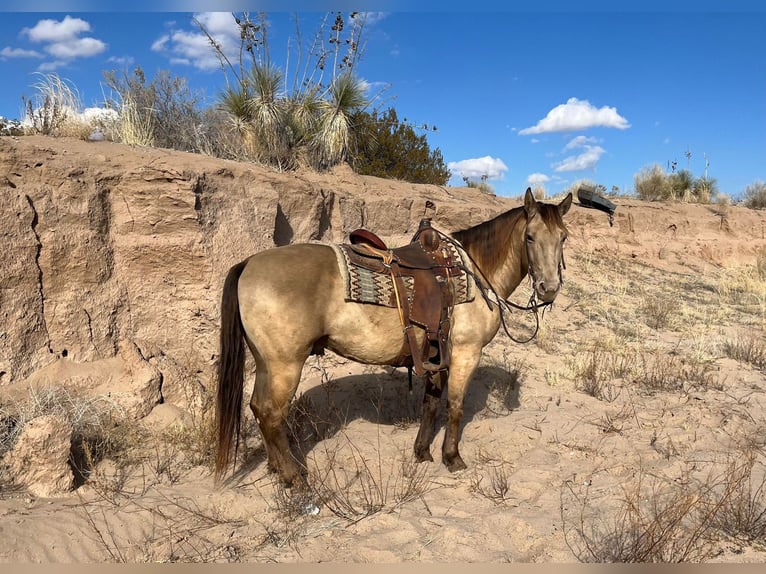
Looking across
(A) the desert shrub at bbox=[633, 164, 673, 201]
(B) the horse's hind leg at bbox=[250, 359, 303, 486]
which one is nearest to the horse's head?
(B) the horse's hind leg at bbox=[250, 359, 303, 486]

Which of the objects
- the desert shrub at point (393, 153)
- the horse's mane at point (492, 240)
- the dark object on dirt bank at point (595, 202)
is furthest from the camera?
the dark object on dirt bank at point (595, 202)

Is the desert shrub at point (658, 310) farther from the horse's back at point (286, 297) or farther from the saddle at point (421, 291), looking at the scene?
the horse's back at point (286, 297)

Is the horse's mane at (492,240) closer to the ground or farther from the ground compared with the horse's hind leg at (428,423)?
farther from the ground

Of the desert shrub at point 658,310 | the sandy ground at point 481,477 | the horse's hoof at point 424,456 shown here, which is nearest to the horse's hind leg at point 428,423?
the horse's hoof at point 424,456

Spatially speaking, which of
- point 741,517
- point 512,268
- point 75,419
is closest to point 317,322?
point 512,268

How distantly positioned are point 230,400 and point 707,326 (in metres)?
8.68

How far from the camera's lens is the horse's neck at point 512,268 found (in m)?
3.99

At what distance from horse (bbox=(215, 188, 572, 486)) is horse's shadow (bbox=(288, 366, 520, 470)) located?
82 cm

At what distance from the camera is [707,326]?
8.59 meters

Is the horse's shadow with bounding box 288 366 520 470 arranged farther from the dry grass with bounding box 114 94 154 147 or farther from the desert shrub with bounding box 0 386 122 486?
the dry grass with bounding box 114 94 154 147

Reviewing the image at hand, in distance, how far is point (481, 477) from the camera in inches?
149

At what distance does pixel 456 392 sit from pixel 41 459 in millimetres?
3158

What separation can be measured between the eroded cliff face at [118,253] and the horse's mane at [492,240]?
2.73 meters

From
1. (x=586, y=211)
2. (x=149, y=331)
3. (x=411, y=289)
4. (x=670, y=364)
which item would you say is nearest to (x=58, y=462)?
(x=149, y=331)
